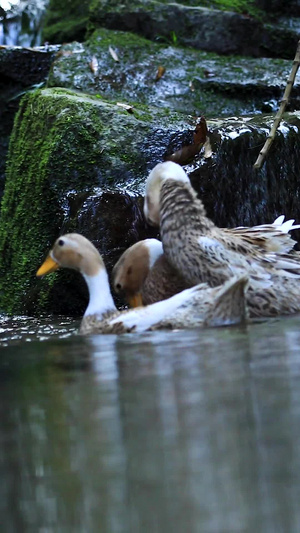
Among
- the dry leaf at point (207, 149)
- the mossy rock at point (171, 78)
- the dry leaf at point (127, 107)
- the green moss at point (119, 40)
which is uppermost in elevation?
the green moss at point (119, 40)

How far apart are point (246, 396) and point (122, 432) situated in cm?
49

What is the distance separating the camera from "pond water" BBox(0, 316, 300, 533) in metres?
1.98

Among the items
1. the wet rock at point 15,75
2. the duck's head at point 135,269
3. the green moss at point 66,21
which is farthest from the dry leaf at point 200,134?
the green moss at point 66,21

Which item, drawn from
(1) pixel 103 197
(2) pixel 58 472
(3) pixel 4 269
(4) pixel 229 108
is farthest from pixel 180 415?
(4) pixel 229 108

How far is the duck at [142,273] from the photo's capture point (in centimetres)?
595

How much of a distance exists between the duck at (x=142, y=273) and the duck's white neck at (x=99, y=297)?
1.57 feet

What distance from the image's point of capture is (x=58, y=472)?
7.63 feet

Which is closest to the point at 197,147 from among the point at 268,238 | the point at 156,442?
the point at 268,238

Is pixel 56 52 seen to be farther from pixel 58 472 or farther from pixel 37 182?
pixel 58 472

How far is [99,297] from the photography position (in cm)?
551

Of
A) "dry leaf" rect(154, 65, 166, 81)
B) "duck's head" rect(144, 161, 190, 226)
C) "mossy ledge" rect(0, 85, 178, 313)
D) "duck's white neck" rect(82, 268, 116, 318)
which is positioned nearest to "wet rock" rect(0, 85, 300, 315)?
"mossy ledge" rect(0, 85, 178, 313)

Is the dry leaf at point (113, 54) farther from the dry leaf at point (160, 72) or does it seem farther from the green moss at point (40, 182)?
the green moss at point (40, 182)

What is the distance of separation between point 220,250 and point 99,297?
2.68 feet

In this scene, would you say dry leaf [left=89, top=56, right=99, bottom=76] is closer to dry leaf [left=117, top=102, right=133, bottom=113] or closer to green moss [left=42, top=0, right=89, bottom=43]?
dry leaf [left=117, top=102, right=133, bottom=113]
